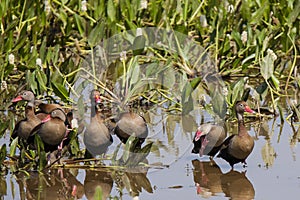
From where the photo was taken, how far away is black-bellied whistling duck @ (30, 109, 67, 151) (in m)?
7.29

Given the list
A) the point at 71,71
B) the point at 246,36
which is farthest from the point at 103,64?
the point at 246,36

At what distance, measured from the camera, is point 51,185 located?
267 inches

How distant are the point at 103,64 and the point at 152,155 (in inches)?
96.5

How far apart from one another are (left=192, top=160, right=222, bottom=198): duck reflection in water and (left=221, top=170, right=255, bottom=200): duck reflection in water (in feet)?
0.18

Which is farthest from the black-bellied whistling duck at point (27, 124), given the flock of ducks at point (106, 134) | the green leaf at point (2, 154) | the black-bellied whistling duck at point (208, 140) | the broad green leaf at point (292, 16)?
the broad green leaf at point (292, 16)

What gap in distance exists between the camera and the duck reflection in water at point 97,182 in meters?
6.62

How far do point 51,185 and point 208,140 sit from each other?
157 cm

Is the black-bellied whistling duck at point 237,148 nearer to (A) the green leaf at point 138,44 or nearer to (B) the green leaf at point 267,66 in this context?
(B) the green leaf at point 267,66

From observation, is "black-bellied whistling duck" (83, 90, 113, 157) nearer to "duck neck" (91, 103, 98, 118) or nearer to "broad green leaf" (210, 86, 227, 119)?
"duck neck" (91, 103, 98, 118)

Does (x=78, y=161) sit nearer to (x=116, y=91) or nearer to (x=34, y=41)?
(x=116, y=91)

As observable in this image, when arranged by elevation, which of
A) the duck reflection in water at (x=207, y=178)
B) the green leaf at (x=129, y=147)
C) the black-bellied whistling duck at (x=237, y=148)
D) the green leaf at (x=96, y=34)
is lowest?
the duck reflection in water at (x=207, y=178)

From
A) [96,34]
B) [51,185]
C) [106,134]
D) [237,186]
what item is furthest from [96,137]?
[96,34]

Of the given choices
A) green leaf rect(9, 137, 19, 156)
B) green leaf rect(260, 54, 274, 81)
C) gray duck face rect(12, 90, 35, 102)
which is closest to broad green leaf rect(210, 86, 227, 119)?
green leaf rect(260, 54, 274, 81)

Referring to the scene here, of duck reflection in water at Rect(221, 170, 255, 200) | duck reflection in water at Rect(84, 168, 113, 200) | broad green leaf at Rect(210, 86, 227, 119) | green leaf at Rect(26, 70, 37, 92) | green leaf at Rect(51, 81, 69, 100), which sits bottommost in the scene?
duck reflection in water at Rect(221, 170, 255, 200)
